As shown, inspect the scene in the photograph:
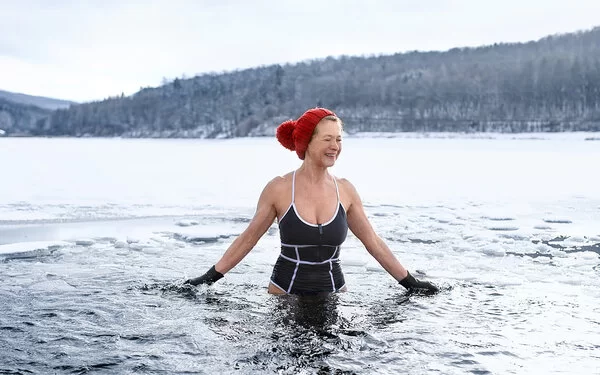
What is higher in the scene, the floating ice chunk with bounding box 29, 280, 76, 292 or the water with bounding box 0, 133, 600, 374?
the floating ice chunk with bounding box 29, 280, 76, 292

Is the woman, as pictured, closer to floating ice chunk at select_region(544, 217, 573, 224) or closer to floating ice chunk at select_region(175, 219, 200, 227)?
floating ice chunk at select_region(175, 219, 200, 227)

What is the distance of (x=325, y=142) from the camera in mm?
3840

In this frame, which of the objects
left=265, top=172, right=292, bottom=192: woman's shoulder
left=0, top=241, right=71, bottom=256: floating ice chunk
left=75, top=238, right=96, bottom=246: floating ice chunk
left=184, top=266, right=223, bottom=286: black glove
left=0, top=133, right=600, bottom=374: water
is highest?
left=265, top=172, right=292, bottom=192: woman's shoulder

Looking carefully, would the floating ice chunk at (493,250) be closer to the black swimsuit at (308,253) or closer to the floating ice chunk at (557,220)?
the floating ice chunk at (557,220)

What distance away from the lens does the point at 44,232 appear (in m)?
7.45

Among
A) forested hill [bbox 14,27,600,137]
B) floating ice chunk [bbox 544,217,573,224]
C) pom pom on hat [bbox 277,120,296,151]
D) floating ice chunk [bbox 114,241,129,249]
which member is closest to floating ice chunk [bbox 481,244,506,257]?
floating ice chunk [bbox 544,217,573,224]

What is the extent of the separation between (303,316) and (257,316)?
31 centimetres

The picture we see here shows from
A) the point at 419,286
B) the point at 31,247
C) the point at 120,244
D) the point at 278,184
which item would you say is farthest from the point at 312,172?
the point at 31,247

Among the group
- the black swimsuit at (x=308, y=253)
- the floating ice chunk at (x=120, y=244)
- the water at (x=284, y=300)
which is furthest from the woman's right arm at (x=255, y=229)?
the floating ice chunk at (x=120, y=244)

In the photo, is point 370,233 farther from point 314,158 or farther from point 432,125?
point 432,125

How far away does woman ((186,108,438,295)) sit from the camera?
3.87m

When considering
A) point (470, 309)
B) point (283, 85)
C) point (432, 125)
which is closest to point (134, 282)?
point (470, 309)

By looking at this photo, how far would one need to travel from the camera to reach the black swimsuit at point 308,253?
12.8ft

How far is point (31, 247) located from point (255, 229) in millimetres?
3342
